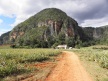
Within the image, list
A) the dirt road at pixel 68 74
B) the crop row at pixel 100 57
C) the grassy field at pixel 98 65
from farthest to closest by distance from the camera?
1. the crop row at pixel 100 57
2. the grassy field at pixel 98 65
3. the dirt road at pixel 68 74

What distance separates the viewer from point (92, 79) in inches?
565

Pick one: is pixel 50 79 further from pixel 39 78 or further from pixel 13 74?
pixel 13 74

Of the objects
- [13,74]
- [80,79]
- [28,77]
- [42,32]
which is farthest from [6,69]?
[42,32]

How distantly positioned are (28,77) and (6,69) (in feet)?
5.29

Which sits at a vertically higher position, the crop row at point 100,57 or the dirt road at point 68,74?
the crop row at point 100,57

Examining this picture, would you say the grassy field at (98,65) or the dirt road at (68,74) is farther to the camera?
the grassy field at (98,65)

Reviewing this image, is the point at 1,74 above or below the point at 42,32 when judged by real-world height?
below

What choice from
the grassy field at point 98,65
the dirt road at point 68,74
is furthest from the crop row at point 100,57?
the dirt road at point 68,74

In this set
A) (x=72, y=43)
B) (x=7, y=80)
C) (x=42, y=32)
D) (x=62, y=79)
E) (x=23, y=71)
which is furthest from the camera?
(x=42, y=32)

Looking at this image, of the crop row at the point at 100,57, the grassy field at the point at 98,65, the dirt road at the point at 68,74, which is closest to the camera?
the dirt road at the point at 68,74

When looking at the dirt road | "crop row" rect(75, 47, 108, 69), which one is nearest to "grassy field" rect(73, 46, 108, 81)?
"crop row" rect(75, 47, 108, 69)

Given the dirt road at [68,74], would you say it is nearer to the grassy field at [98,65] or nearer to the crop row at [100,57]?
the grassy field at [98,65]

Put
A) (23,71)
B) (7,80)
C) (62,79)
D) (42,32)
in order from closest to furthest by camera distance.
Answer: (7,80)
(62,79)
(23,71)
(42,32)

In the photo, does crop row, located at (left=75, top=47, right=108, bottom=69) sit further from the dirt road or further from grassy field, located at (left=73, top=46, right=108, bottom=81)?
the dirt road
